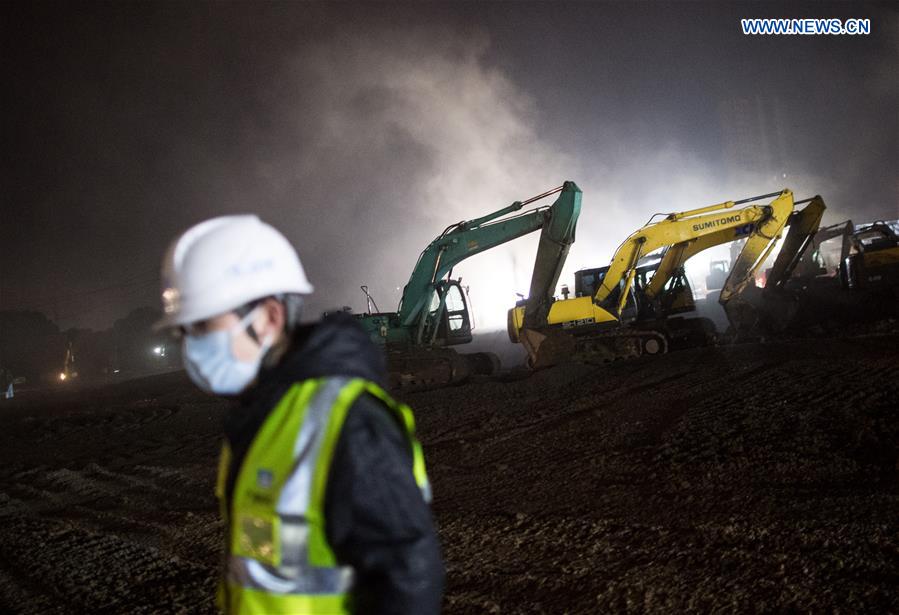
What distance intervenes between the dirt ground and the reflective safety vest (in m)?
2.36

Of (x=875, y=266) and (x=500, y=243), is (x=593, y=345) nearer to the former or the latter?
(x=500, y=243)

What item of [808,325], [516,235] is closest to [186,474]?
[516,235]

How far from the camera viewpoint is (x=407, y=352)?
14945 mm

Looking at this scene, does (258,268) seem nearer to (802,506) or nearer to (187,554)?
(187,554)

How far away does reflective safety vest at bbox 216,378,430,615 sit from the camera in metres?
1.22

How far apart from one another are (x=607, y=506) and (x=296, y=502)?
13.2ft

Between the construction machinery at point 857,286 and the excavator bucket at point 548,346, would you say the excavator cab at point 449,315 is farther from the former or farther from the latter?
the construction machinery at point 857,286

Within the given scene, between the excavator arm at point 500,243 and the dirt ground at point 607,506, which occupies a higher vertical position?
the excavator arm at point 500,243

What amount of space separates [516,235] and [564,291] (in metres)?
2.37

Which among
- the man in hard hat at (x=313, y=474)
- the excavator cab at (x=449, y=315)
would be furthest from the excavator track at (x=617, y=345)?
the man in hard hat at (x=313, y=474)

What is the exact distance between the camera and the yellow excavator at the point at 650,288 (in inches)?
570

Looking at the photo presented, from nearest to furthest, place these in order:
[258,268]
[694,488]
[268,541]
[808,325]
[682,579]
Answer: [268,541], [258,268], [682,579], [694,488], [808,325]

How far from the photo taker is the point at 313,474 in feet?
3.98

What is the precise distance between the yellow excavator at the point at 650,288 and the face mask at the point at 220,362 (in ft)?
41.9
